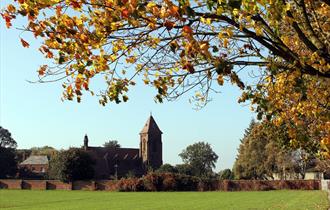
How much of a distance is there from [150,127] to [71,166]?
188 feet

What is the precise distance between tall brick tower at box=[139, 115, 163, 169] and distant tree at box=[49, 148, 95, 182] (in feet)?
172

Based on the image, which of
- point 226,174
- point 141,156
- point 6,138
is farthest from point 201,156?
point 6,138

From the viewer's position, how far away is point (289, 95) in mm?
8484

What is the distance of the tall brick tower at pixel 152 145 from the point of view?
124688 millimetres

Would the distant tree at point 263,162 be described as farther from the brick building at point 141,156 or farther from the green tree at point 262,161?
the brick building at point 141,156

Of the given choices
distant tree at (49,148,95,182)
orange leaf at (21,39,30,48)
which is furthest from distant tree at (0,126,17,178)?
orange leaf at (21,39,30,48)

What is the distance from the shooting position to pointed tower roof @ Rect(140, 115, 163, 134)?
125375mm

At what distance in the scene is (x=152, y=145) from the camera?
410ft

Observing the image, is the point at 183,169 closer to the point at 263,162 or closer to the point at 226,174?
the point at 226,174

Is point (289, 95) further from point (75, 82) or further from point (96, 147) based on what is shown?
point (96, 147)
